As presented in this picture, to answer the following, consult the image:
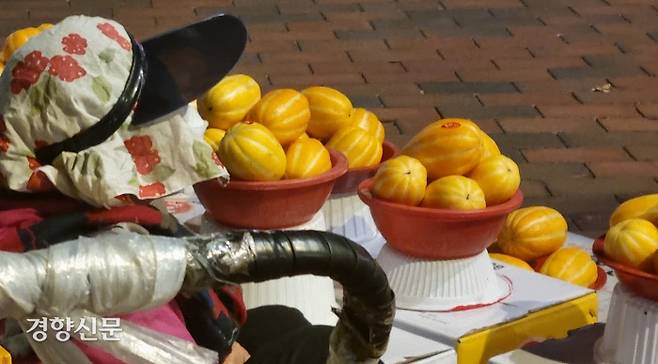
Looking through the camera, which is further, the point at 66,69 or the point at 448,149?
the point at 448,149

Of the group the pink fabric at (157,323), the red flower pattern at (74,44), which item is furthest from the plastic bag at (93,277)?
the red flower pattern at (74,44)

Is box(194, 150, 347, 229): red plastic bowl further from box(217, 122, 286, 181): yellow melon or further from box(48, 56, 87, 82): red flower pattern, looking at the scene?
box(48, 56, 87, 82): red flower pattern

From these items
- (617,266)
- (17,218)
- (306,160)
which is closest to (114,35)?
(17,218)

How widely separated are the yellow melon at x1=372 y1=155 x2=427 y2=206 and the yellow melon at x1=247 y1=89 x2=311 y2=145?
0.23 m

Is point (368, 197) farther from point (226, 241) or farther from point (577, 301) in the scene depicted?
point (226, 241)

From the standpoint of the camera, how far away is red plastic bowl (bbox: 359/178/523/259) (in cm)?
245

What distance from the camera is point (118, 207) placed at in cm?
168

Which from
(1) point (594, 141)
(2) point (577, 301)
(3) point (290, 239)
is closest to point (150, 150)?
(3) point (290, 239)

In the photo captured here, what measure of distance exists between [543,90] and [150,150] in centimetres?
323

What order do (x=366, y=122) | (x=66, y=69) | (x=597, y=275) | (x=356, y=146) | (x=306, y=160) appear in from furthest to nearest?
(x=597, y=275) < (x=366, y=122) < (x=356, y=146) < (x=306, y=160) < (x=66, y=69)

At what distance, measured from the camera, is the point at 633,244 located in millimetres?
2232

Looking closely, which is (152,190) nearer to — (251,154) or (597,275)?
(251,154)

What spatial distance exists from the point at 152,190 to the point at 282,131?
926 mm

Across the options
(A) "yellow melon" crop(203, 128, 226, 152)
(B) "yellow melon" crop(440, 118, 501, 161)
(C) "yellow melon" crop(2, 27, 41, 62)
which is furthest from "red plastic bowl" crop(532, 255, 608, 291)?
(C) "yellow melon" crop(2, 27, 41, 62)
